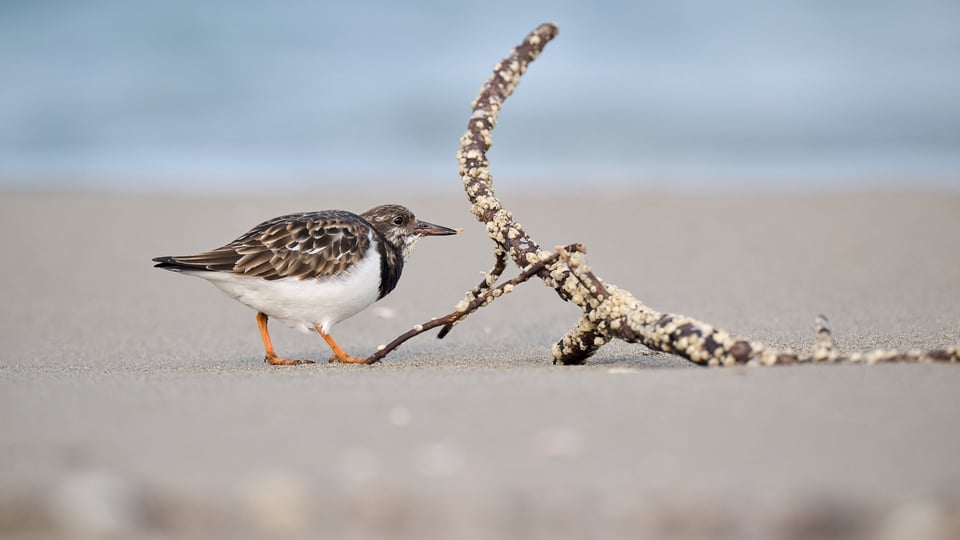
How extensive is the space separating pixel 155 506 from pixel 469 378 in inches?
55.9

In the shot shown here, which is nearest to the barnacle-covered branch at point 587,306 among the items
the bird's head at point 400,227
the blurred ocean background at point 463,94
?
the bird's head at point 400,227

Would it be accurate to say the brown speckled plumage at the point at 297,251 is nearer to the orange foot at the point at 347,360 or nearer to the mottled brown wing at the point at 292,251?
the mottled brown wing at the point at 292,251

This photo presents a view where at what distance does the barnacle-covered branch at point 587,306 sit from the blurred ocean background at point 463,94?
247 inches

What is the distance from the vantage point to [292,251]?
4727 millimetres

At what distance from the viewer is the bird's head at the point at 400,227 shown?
5.30 meters

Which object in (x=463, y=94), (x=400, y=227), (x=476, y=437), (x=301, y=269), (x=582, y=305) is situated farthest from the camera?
(x=463, y=94)

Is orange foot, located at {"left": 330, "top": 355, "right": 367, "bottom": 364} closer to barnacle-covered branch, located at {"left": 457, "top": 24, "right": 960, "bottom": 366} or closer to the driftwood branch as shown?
the driftwood branch

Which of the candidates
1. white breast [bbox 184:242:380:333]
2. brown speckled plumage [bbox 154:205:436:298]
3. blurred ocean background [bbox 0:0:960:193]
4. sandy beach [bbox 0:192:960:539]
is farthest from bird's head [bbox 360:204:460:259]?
blurred ocean background [bbox 0:0:960:193]

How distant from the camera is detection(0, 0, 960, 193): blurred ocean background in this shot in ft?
39.6

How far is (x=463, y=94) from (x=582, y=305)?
12069 mm

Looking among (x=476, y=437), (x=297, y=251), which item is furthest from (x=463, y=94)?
(x=476, y=437)

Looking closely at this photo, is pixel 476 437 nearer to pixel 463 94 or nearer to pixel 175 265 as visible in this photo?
pixel 175 265

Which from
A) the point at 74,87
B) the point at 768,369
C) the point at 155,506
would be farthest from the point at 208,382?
the point at 74,87

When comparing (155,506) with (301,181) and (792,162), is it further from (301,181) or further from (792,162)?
(792,162)
